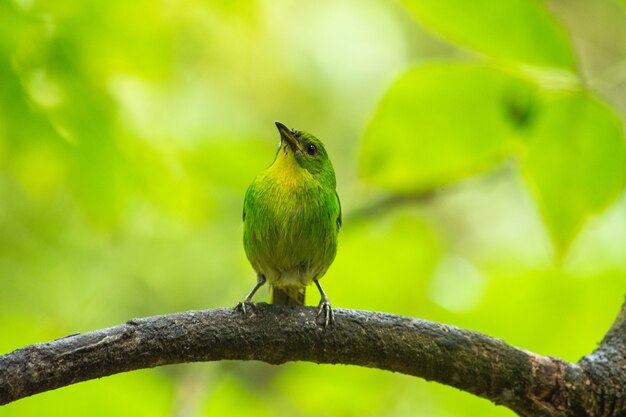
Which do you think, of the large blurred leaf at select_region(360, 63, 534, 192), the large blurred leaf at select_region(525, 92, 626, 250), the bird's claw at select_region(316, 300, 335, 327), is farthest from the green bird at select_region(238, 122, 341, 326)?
the large blurred leaf at select_region(525, 92, 626, 250)

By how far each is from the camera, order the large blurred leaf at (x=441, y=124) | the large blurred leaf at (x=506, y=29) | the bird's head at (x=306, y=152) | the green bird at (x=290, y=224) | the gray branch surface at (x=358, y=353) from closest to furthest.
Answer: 1. the gray branch surface at (x=358, y=353)
2. the large blurred leaf at (x=506, y=29)
3. the large blurred leaf at (x=441, y=124)
4. the green bird at (x=290, y=224)
5. the bird's head at (x=306, y=152)

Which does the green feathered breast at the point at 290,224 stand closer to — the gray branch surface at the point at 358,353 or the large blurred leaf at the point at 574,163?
the gray branch surface at the point at 358,353

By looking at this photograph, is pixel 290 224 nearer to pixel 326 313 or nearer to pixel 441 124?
pixel 326 313

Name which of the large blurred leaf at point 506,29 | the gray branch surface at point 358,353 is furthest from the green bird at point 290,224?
the large blurred leaf at point 506,29

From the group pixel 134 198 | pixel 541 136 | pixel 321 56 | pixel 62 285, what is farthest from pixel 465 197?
pixel 541 136

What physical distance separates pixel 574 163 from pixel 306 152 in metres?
1.83

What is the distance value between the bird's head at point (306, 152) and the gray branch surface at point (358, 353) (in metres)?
1.34

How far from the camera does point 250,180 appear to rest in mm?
4195

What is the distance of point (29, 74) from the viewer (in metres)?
3.13

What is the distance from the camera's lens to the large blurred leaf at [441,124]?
2.94 metres

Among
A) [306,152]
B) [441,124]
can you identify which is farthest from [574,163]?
[306,152]

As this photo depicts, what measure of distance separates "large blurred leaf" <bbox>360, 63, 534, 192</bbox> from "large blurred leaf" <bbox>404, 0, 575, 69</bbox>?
148 millimetres

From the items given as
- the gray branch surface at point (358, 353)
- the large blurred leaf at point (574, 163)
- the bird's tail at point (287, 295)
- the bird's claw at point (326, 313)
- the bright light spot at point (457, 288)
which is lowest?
the gray branch surface at point (358, 353)

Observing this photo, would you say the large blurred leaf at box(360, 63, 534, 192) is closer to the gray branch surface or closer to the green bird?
the gray branch surface
